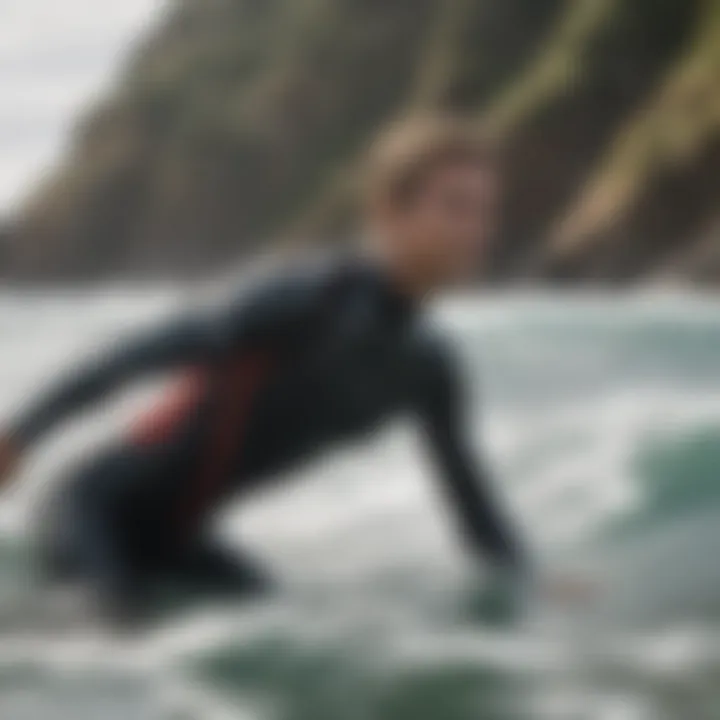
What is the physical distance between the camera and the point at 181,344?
966 mm

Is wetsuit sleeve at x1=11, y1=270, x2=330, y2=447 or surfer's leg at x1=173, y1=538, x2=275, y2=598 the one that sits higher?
wetsuit sleeve at x1=11, y1=270, x2=330, y2=447

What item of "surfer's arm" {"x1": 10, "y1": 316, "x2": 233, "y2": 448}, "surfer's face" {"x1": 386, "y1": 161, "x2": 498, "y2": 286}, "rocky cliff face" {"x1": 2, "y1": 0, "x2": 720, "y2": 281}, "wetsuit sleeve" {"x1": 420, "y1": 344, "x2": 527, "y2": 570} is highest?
"rocky cliff face" {"x1": 2, "y1": 0, "x2": 720, "y2": 281}

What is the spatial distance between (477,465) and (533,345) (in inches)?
4.4

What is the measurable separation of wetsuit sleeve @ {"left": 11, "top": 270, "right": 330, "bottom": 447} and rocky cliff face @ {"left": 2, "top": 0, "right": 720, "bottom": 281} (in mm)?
101

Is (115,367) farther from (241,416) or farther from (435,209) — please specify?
(435,209)

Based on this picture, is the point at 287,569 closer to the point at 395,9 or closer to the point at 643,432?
the point at 643,432

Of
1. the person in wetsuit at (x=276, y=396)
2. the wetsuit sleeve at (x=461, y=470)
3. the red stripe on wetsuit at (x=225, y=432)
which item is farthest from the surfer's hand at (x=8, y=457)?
the wetsuit sleeve at (x=461, y=470)

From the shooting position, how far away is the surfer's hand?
944 mm

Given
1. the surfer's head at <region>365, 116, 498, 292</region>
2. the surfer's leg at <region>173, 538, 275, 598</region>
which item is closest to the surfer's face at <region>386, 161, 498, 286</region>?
the surfer's head at <region>365, 116, 498, 292</region>

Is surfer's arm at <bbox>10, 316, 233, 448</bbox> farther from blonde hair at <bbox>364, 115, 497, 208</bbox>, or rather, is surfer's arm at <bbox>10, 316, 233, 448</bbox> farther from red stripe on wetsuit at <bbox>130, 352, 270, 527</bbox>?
blonde hair at <bbox>364, 115, 497, 208</bbox>

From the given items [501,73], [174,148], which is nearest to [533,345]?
[501,73]

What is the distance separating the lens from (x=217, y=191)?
1111 mm

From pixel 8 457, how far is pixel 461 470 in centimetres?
31

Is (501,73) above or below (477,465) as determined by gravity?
above
